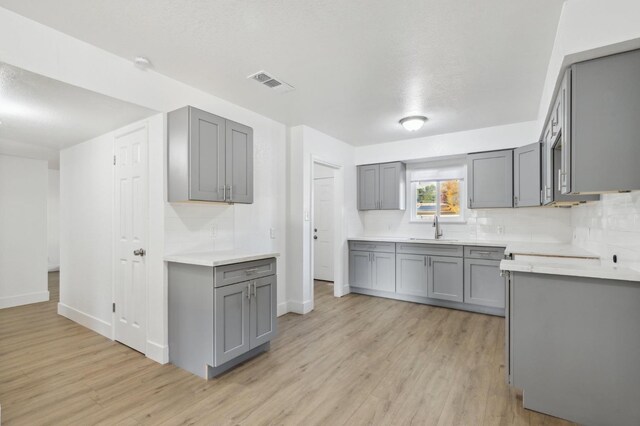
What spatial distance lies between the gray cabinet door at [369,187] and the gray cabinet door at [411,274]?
3.50ft

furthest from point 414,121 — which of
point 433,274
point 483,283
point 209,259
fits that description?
point 209,259

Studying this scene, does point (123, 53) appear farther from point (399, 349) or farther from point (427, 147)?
point (427, 147)

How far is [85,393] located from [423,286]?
4.05 meters

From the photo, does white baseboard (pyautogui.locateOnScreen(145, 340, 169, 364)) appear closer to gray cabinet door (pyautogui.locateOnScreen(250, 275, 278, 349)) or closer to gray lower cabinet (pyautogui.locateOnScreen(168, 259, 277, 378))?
gray lower cabinet (pyautogui.locateOnScreen(168, 259, 277, 378))

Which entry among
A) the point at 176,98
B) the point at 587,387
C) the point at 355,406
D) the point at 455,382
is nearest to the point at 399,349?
the point at 455,382

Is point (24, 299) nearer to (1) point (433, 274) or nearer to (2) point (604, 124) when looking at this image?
(1) point (433, 274)

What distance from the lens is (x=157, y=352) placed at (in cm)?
279

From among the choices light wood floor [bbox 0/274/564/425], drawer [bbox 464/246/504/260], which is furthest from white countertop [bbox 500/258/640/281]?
drawer [bbox 464/246/504/260]

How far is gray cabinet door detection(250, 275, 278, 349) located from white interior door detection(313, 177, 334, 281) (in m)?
3.28

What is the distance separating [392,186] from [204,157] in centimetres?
334

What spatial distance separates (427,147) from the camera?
4898 mm

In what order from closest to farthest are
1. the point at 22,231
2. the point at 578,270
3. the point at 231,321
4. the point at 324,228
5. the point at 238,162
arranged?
the point at 578,270 → the point at 231,321 → the point at 238,162 → the point at 22,231 → the point at 324,228

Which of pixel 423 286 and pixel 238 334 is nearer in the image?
pixel 238 334

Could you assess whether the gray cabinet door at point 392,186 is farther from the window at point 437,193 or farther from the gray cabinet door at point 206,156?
the gray cabinet door at point 206,156
